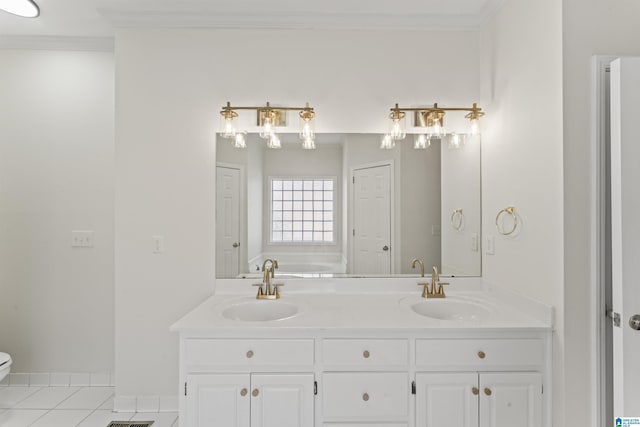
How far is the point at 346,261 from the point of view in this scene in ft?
7.66

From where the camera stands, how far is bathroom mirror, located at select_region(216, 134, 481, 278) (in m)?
2.31

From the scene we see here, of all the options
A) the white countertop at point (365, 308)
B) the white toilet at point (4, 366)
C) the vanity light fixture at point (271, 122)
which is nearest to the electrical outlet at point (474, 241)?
the white countertop at point (365, 308)

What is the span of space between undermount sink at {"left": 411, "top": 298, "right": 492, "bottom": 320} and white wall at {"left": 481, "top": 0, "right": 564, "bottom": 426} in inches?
9.6

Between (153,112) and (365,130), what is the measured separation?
135 centimetres

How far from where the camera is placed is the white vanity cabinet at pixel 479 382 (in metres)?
1.65

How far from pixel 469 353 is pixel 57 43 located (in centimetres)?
329

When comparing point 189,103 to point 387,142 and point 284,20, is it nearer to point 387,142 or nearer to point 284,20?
point 284,20

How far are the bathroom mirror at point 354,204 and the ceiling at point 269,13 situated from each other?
711 millimetres

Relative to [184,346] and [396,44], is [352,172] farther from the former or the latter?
[184,346]

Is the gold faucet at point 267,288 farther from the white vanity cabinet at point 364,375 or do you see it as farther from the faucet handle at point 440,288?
the faucet handle at point 440,288

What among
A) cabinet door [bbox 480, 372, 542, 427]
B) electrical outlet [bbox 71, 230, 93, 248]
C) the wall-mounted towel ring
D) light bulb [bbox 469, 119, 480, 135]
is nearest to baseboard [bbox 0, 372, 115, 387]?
electrical outlet [bbox 71, 230, 93, 248]

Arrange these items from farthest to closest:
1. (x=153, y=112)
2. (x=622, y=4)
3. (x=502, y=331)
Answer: (x=153, y=112)
(x=502, y=331)
(x=622, y=4)

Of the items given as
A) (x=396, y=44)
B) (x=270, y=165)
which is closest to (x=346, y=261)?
(x=270, y=165)

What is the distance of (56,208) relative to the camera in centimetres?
260
